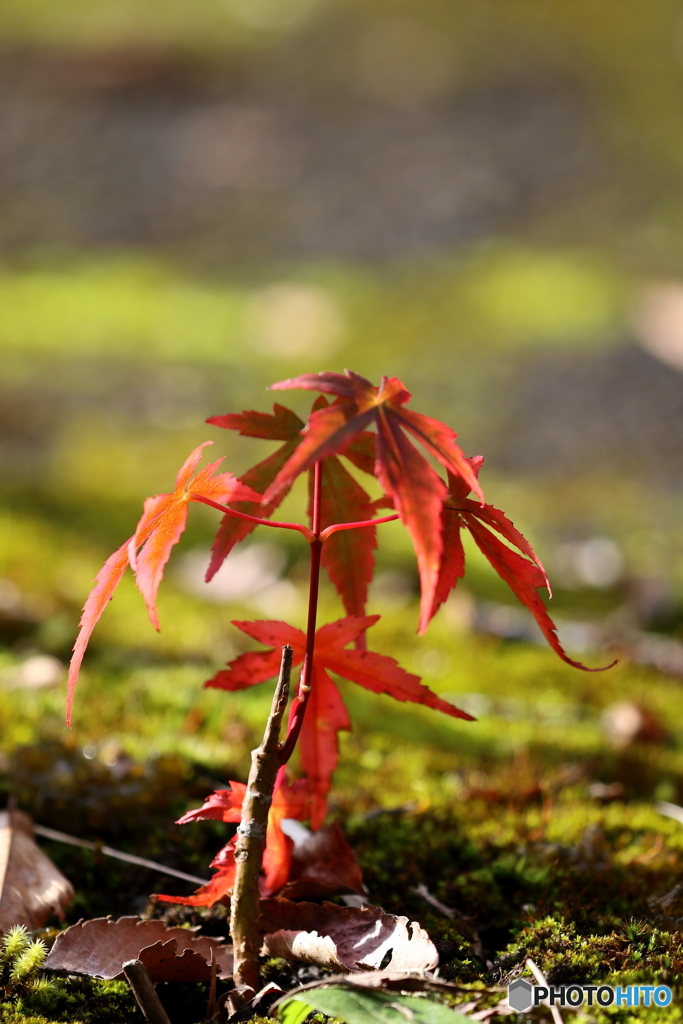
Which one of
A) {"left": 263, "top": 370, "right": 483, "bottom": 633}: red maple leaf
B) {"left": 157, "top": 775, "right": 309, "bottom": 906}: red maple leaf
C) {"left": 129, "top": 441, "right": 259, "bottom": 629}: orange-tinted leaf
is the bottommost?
{"left": 157, "top": 775, "right": 309, "bottom": 906}: red maple leaf

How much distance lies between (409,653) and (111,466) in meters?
2.67

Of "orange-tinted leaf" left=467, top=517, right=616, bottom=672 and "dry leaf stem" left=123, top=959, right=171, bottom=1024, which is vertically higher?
"orange-tinted leaf" left=467, top=517, right=616, bottom=672

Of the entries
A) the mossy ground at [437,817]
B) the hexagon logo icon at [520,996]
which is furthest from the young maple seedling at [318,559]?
the hexagon logo icon at [520,996]

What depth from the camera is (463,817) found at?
1850 mm

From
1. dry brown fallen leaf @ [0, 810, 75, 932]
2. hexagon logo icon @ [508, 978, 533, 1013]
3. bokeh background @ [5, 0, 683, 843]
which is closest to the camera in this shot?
hexagon logo icon @ [508, 978, 533, 1013]

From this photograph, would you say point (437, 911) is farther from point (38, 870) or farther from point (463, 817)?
point (38, 870)

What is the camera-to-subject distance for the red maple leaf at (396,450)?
1051mm

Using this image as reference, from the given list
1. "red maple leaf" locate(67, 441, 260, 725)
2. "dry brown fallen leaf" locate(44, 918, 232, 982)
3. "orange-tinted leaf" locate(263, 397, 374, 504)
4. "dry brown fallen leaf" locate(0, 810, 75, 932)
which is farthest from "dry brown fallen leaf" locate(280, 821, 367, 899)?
"orange-tinted leaf" locate(263, 397, 374, 504)

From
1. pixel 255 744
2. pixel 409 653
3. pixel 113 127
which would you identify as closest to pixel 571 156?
pixel 113 127

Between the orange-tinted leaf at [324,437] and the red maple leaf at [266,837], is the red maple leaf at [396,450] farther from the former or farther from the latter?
the red maple leaf at [266,837]

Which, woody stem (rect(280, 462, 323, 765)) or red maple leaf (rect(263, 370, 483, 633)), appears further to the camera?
woody stem (rect(280, 462, 323, 765))

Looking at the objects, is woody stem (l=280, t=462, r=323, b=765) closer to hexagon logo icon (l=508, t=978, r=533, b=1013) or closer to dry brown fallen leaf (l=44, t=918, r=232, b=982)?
dry brown fallen leaf (l=44, t=918, r=232, b=982)

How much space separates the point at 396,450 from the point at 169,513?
360 millimetres

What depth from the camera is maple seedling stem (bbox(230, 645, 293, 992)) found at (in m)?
1.25
